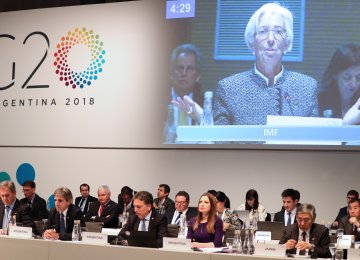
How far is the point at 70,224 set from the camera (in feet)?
21.2

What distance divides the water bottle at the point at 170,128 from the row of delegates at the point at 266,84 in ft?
2.36

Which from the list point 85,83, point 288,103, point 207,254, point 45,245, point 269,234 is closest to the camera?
point 207,254

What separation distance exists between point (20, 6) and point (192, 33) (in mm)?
3294

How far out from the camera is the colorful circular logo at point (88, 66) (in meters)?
10.7

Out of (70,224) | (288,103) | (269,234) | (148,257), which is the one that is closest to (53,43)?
(288,103)

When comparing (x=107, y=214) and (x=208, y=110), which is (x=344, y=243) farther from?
(x=208, y=110)

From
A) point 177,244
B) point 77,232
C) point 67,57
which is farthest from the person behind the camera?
point 67,57

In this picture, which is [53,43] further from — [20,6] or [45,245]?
[45,245]

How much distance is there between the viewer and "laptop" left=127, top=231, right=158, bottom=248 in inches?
199

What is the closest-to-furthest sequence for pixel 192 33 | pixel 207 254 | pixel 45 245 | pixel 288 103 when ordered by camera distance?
pixel 207 254, pixel 45 245, pixel 288 103, pixel 192 33

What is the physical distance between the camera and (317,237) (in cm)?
552

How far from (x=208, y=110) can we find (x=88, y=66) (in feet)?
7.31

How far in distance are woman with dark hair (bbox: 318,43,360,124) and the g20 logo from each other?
11.3 feet
